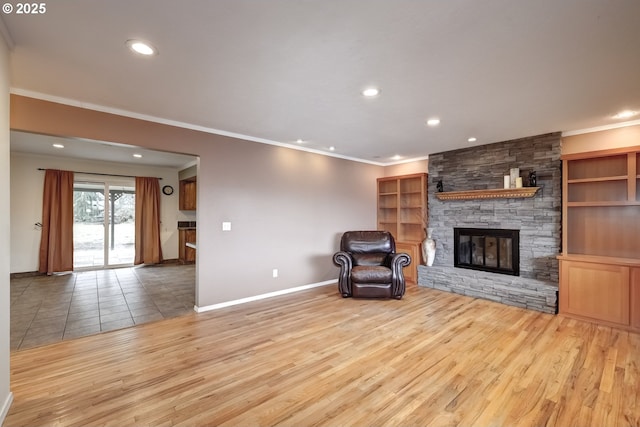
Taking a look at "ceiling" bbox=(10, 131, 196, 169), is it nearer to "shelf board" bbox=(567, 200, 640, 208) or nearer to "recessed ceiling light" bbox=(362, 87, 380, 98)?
"recessed ceiling light" bbox=(362, 87, 380, 98)

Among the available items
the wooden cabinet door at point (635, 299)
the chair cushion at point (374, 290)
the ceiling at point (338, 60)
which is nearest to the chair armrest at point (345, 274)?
the chair cushion at point (374, 290)

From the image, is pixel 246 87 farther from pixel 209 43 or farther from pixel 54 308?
pixel 54 308

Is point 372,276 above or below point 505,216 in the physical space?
below

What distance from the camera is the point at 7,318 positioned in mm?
1900

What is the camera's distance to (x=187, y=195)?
24.7 feet

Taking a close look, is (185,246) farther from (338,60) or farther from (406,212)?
(338,60)

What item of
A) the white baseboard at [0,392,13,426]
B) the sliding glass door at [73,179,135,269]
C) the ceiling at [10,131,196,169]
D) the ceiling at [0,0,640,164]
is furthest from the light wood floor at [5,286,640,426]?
the sliding glass door at [73,179,135,269]

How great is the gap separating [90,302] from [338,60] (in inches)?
188

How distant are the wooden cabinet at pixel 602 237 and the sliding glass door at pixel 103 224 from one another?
8.78 meters

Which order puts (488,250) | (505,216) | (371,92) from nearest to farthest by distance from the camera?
(371,92) < (505,216) < (488,250)

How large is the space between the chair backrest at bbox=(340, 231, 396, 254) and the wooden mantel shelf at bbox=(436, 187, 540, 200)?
1.35 meters

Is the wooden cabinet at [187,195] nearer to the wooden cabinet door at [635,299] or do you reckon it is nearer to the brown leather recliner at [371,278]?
the brown leather recliner at [371,278]

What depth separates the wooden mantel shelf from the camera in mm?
4242

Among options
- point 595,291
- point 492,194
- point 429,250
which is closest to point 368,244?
point 429,250
